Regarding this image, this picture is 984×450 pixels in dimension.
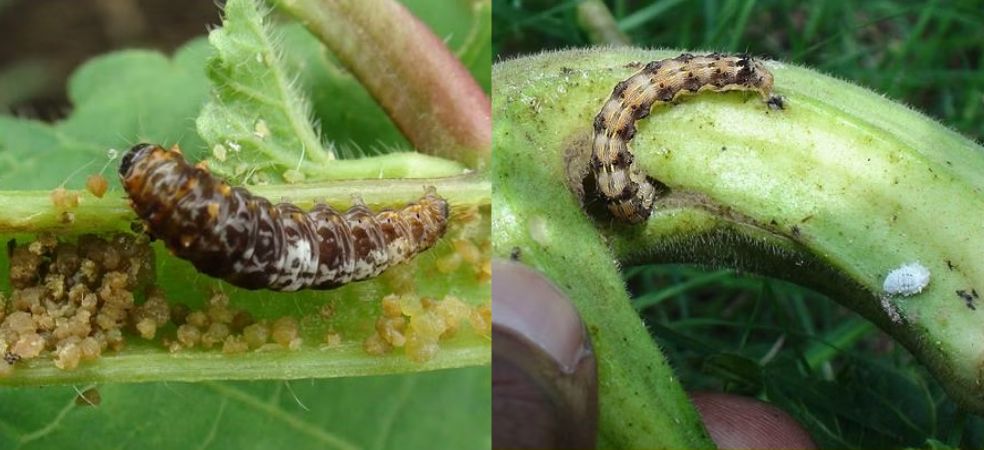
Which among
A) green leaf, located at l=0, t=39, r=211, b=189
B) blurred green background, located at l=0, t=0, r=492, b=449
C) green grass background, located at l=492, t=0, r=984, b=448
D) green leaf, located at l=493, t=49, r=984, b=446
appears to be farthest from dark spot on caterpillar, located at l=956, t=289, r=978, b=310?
green leaf, located at l=0, t=39, r=211, b=189

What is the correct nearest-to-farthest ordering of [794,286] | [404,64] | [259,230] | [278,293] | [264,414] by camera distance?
[259,230] < [278,293] < [404,64] < [264,414] < [794,286]

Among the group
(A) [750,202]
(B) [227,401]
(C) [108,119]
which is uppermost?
(A) [750,202]

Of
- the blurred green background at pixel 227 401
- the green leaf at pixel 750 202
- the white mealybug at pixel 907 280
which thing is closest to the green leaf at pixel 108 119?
the blurred green background at pixel 227 401

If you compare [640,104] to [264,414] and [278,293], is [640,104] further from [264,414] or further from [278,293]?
[264,414]

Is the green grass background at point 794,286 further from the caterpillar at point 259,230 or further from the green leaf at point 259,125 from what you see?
the caterpillar at point 259,230

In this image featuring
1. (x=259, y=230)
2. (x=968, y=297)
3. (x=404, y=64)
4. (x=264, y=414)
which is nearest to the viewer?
(x=968, y=297)

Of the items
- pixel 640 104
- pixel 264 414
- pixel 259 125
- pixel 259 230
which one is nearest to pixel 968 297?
pixel 640 104
